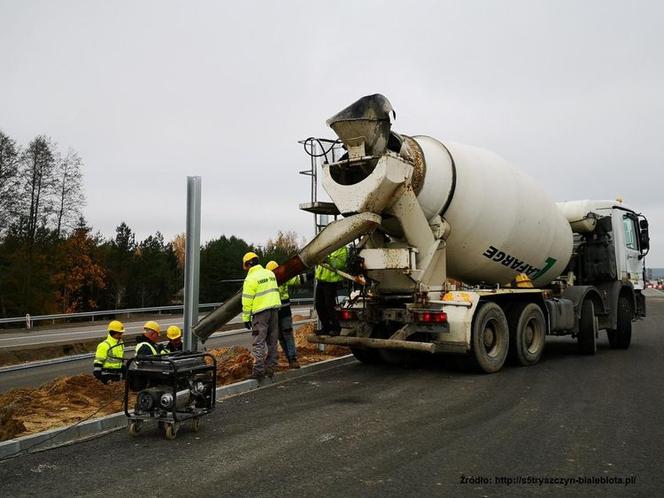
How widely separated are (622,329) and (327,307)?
649 centimetres

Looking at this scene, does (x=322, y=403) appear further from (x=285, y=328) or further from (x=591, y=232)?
(x=591, y=232)

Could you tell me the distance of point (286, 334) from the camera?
356 inches

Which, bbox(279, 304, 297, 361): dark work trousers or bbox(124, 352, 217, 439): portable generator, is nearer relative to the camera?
bbox(124, 352, 217, 439): portable generator

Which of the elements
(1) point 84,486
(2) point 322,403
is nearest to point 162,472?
(1) point 84,486

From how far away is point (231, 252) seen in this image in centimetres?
5466

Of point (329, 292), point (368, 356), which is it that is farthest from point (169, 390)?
point (368, 356)

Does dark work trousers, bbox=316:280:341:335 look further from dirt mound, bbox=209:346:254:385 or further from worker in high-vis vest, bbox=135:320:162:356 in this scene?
worker in high-vis vest, bbox=135:320:162:356

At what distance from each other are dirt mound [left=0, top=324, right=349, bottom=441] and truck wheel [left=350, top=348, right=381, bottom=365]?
121 cm

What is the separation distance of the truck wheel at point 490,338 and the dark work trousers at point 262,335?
2.72 meters

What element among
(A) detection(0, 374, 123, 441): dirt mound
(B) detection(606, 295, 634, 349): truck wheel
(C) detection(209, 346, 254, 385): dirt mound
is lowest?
(A) detection(0, 374, 123, 441): dirt mound

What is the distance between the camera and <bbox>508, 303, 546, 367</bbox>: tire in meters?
8.84

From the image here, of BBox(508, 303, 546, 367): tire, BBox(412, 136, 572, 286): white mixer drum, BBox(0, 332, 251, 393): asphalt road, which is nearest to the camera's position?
BBox(412, 136, 572, 286): white mixer drum

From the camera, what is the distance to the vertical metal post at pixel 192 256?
7703 millimetres

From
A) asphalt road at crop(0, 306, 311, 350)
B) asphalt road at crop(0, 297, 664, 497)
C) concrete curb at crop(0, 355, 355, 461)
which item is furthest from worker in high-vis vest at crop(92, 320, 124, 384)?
asphalt road at crop(0, 306, 311, 350)
